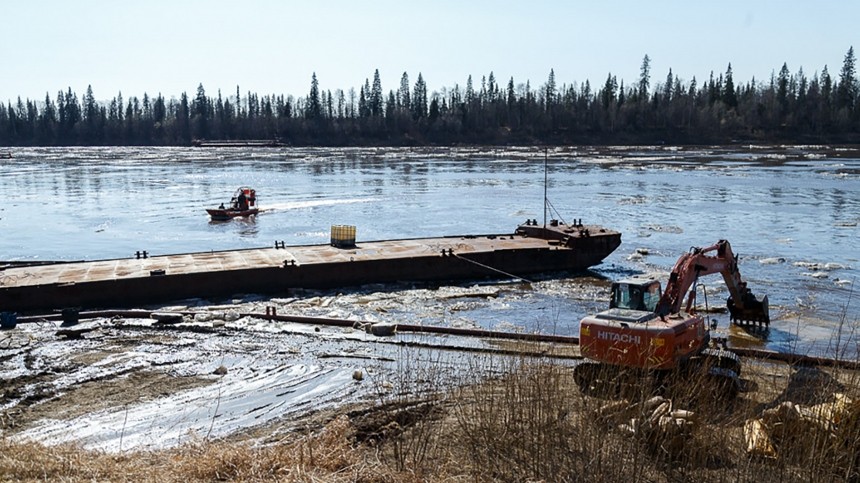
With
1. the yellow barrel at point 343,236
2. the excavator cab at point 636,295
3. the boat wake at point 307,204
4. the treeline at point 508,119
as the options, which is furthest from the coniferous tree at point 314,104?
the excavator cab at point 636,295

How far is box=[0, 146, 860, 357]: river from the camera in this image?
2294cm

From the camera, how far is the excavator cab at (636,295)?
13.0 meters

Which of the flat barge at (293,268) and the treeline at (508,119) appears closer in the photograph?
the flat barge at (293,268)

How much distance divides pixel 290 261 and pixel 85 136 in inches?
6922

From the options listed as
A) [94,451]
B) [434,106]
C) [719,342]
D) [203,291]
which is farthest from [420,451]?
[434,106]

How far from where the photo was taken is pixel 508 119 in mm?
159875

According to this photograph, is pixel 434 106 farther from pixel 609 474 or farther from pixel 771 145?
pixel 609 474

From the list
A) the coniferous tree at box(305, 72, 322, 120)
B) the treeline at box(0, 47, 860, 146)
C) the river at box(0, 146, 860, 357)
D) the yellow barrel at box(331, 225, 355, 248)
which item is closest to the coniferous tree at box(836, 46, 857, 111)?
the treeline at box(0, 47, 860, 146)

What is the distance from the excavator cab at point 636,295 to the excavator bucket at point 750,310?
24.6 ft

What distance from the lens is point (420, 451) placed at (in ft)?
Answer: 30.5

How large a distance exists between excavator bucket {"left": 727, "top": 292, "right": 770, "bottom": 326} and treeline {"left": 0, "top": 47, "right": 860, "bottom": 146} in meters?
120

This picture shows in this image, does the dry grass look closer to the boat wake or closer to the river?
the river

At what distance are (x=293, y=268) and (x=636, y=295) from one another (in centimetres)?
1400

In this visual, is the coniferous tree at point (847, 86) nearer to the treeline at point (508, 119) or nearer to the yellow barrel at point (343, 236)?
the treeline at point (508, 119)
